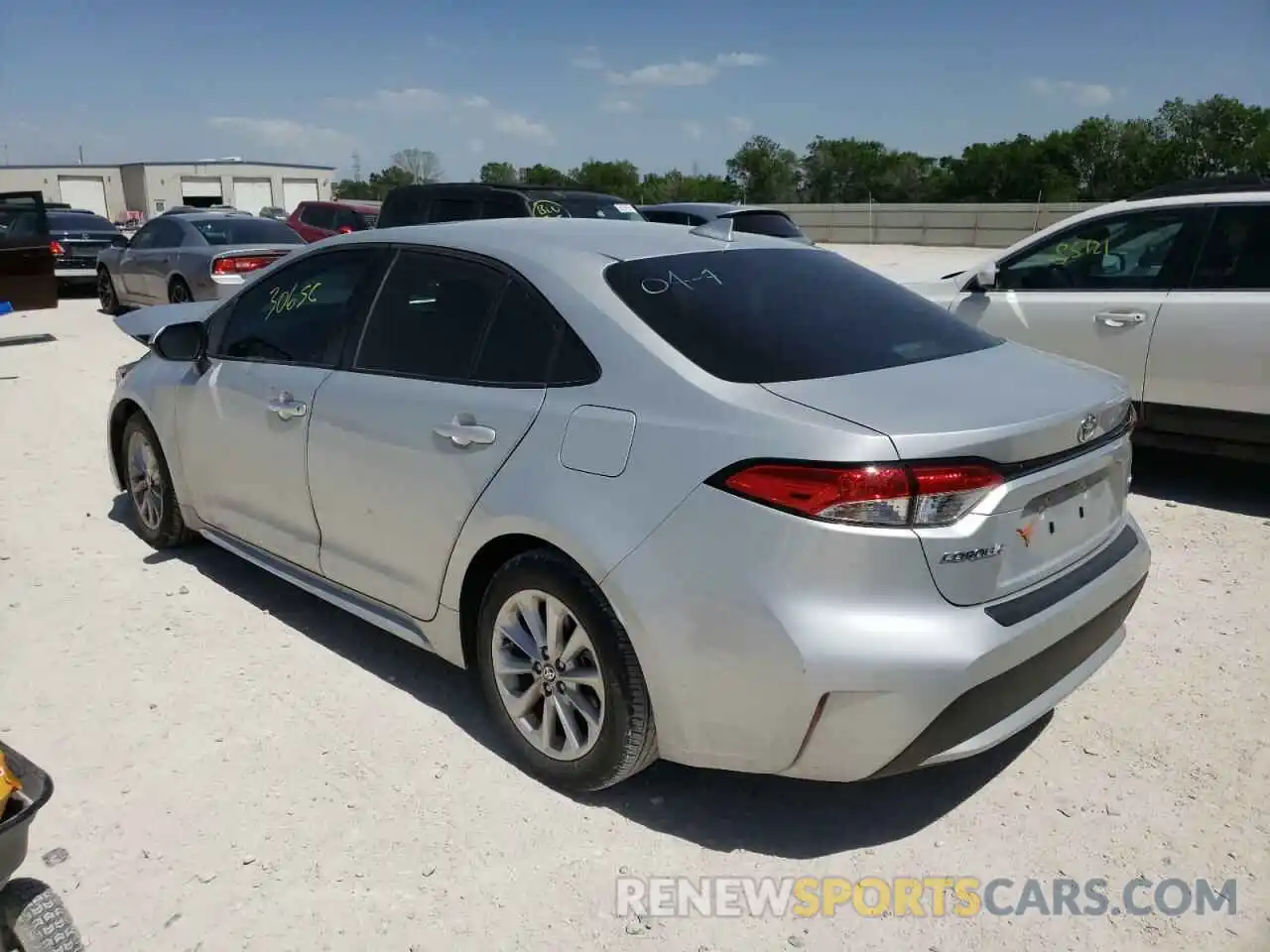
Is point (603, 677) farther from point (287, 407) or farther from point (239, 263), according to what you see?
point (239, 263)

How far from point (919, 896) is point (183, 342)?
3.69m

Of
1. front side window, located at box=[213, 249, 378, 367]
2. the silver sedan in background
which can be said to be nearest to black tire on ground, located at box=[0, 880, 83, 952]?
front side window, located at box=[213, 249, 378, 367]

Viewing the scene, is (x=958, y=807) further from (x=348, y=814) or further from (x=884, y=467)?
(x=348, y=814)

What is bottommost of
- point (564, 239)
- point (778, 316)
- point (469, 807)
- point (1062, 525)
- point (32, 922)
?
point (469, 807)

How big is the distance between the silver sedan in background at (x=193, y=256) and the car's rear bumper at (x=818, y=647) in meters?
10.5

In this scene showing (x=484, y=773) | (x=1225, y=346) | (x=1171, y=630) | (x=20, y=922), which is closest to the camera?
(x=20, y=922)

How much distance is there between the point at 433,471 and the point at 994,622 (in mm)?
1742

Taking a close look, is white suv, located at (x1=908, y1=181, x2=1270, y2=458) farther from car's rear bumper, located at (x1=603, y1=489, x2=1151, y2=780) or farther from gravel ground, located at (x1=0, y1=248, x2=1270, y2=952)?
car's rear bumper, located at (x1=603, y1=489, x2=1151, y2=780)

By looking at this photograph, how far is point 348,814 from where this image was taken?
300cm

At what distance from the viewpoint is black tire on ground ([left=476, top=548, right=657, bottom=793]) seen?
2764mm

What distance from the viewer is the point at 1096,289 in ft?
20.0

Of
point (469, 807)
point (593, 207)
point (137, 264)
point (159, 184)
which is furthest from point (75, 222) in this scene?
point (159, 184)

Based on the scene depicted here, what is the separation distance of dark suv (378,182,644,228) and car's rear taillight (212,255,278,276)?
1595 millimetres

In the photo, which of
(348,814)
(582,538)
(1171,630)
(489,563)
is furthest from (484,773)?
(1171,630)
